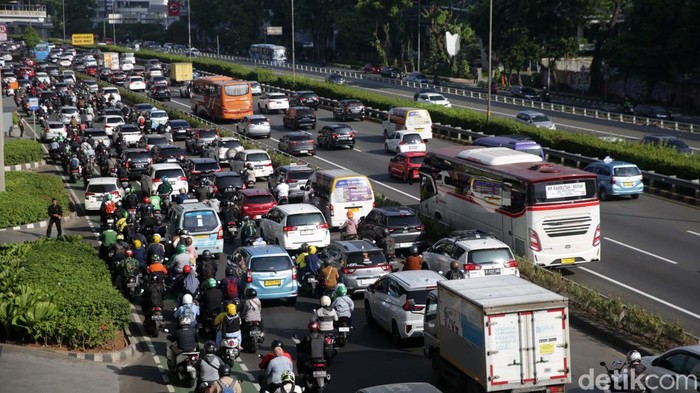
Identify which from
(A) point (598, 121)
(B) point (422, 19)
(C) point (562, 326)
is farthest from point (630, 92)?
(C) point (562, 326)

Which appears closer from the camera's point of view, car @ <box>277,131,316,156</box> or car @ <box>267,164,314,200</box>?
car @ <box>267,164,314,200</box>

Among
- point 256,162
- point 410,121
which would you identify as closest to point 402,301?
point 256,162

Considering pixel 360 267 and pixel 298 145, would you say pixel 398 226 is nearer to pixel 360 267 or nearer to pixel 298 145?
pixel 360 267

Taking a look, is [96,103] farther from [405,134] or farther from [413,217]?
[413,217]

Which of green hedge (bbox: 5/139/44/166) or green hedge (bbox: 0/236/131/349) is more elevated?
green hedge (bbox: 5/139/44/166)

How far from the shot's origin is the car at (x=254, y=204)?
34719 millimetres

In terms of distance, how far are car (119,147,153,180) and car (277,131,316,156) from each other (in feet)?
A: 28.7

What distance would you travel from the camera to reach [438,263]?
86.0 feet

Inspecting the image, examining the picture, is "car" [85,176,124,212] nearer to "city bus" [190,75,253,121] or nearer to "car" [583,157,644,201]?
"car" [583,157,644,201]

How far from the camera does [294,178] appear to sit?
39.8m

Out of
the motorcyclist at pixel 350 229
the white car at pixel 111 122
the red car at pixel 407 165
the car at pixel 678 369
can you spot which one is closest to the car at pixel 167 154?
the red car at pixel 407 165

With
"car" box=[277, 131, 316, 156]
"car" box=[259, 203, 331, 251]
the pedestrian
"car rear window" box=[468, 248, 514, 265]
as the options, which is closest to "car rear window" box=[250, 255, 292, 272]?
"car rear window" box=[468, 248, 514, 265]

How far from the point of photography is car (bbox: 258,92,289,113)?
2948 inches

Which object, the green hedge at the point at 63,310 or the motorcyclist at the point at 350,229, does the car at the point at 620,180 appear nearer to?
the motorcyclist at the point at 350,229
